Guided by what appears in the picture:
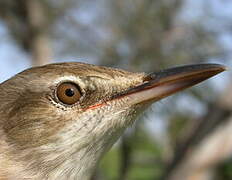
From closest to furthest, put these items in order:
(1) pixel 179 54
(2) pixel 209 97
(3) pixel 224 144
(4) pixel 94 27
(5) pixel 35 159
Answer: (5) pixel 35 159 → (3) pixel 224 144 → (2) pixel 209 97 → (1) pixel 179 54 → (4) pixel 94 27

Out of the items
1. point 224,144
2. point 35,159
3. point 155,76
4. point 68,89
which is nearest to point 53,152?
point 35,159

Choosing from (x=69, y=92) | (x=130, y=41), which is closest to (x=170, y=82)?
(x=69, y=92)

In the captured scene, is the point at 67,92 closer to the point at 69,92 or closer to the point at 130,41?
the point at 69,92

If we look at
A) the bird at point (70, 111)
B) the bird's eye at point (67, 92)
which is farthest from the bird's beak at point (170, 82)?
the bird's eye at point (67, 92)

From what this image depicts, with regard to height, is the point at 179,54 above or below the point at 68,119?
above

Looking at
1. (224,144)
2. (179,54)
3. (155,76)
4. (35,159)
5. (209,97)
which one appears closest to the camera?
(35,159)

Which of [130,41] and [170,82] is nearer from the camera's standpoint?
[170,82]

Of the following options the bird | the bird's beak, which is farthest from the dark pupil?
the bird's beak

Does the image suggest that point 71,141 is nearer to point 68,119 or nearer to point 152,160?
point 68,119
